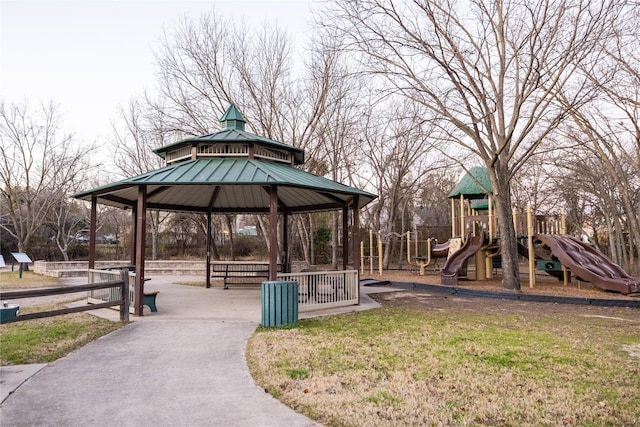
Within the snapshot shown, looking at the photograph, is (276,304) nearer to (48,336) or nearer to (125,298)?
(125,298)

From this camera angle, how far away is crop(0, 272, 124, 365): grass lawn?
222 inches

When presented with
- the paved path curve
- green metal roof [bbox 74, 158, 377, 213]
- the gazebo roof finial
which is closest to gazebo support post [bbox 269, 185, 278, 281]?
green metal roof [bbox 74, 158, 377, 213]

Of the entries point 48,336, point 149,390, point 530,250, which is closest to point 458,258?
point 530,250

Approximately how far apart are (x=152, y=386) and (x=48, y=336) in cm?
357

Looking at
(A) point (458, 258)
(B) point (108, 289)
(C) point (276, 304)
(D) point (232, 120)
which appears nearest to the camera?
(C) point (276, 304)

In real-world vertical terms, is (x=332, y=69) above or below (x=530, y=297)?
above

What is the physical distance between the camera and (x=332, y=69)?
2105cm

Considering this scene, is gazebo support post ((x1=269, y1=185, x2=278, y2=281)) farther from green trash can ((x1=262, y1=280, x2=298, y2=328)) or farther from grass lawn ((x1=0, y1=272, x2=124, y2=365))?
grass lawn ((x1=0, y1=272, x2=124, y2=365))

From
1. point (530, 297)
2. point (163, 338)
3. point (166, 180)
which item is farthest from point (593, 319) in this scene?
point (166, 180)

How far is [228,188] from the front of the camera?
43.1ft

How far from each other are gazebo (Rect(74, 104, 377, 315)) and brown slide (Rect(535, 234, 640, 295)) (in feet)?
23.9

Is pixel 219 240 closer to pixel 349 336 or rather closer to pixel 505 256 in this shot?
pixel 505 256

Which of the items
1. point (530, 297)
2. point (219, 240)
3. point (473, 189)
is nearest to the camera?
point (530, 297)

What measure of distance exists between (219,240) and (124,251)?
806 centimetres
